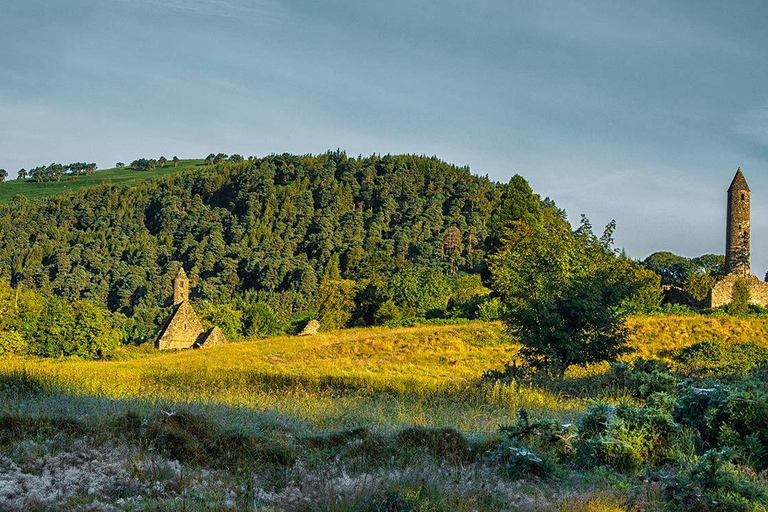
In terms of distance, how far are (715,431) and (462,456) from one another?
3.65 meters

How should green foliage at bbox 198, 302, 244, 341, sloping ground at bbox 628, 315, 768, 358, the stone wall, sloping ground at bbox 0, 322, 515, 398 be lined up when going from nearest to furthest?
sloping ground at bbox 0, 322, 515, 398 → sloping ground at bbox 628, 315, 768, 358 → the stone wall → green foliage at bbox 198, 302, 244, 341

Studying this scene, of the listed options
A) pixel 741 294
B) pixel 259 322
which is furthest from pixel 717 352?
pixel 259 322

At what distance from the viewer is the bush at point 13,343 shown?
4916cm

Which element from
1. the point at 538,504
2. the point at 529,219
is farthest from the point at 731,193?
the point at 538,504

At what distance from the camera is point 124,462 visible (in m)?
6.70

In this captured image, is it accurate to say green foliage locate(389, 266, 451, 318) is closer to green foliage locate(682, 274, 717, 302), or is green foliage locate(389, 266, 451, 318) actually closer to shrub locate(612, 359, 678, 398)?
green foliage locate(682, 274, 717, 302)

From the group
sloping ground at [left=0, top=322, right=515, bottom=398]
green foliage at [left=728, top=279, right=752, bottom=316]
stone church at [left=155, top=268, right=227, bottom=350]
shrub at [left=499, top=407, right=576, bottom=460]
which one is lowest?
stone church at [left=155, top=268, right=227, bottom=350]

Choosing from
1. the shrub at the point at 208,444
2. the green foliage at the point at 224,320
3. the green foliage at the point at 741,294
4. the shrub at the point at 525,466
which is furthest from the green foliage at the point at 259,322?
the shrub at the point at 525,466

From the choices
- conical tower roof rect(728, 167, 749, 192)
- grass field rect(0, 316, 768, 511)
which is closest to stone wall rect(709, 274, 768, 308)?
conical tower roof rect(728, 167, 749, 192)

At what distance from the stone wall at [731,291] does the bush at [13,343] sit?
54166mm

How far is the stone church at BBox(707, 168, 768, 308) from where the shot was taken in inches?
2405

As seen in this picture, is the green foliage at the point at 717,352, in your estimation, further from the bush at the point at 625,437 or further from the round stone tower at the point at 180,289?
the round stone tower at the point at 180,289

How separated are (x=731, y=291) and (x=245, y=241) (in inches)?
4964

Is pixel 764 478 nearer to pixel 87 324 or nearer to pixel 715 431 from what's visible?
pixel 715 431
